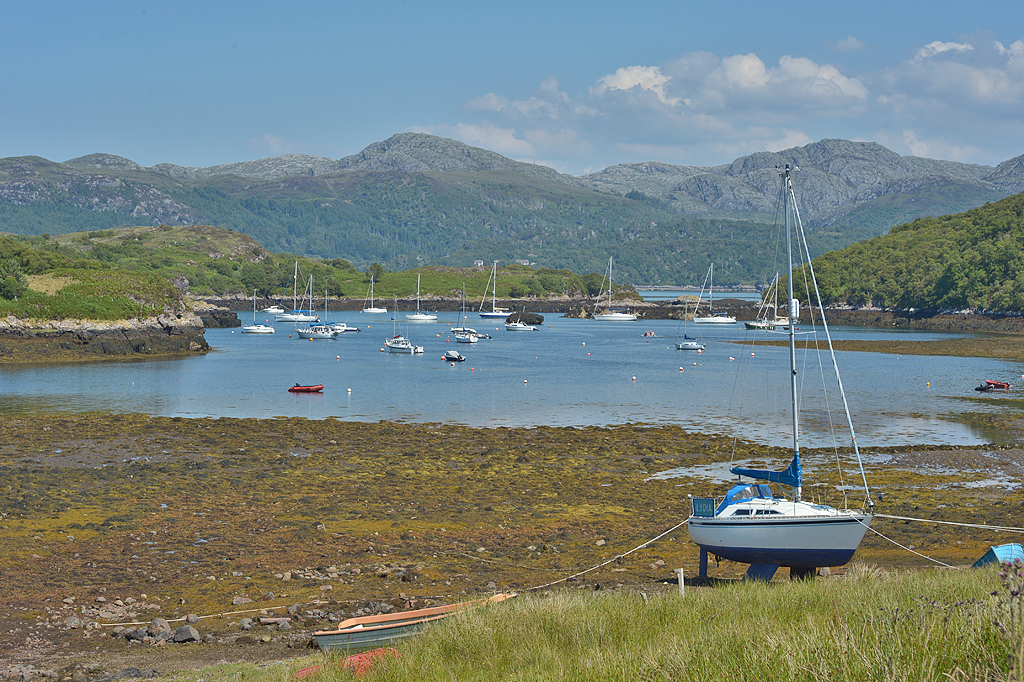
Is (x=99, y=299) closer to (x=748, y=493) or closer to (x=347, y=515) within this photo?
(x=347, y=515)

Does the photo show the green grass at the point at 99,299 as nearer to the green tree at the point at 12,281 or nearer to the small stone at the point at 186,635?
the green tree at the point at 12,281

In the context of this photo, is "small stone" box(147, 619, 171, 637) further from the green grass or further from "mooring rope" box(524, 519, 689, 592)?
the green grass

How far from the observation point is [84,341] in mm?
85062

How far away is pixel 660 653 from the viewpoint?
341 inches

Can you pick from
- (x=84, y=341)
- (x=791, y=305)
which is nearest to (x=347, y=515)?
(x=791, y=305)

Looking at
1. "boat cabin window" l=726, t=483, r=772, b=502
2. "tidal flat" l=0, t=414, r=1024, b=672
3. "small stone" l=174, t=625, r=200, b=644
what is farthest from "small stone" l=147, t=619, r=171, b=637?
"boat cabin window" l=726, t=483, r=772, b=502

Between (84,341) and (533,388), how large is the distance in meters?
50.3

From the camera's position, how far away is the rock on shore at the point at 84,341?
264ft

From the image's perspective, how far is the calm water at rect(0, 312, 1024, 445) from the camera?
4772cm

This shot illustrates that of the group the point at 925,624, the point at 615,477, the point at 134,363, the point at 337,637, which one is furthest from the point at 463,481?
the point at 134,363

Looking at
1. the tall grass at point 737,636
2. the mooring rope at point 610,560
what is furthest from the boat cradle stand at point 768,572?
the tall grass at point 737,636

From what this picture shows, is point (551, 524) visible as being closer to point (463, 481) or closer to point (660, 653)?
point (463, 481)

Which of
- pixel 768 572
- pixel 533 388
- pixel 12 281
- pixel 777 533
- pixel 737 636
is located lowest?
pixel 533 388

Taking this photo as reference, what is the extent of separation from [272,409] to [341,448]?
1522 centimetres
